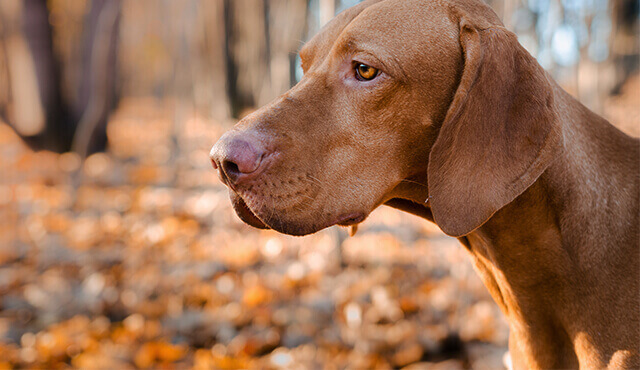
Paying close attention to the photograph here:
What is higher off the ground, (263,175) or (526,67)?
(526,67)

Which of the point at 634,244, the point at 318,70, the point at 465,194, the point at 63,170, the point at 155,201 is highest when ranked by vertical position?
the point at 318,70

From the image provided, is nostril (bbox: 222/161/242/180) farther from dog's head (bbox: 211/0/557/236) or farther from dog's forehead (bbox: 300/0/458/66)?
dog's forehead (bbox: 300/0/458/66)

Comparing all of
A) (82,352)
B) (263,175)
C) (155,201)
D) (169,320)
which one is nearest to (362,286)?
(169,320)

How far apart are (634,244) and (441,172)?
35.9 inches

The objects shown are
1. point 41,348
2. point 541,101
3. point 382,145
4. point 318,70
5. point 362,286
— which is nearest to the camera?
point 541,101

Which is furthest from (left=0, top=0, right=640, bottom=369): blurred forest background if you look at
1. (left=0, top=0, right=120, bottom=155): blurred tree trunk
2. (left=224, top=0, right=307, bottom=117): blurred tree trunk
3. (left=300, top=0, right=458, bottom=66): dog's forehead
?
(left=224, top=0, right=307, bottom=117): blurred tree trunk

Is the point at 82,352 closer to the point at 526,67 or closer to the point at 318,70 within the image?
the point at 318,70

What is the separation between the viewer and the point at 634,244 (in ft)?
6.88

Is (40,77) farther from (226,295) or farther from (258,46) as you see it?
(226,295)

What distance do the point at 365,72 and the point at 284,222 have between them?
731mm

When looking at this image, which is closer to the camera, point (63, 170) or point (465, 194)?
point (465, 194)

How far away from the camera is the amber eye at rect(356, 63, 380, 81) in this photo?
209cm

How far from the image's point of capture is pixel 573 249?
6.84ft

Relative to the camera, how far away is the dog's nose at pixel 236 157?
6.18 feet
